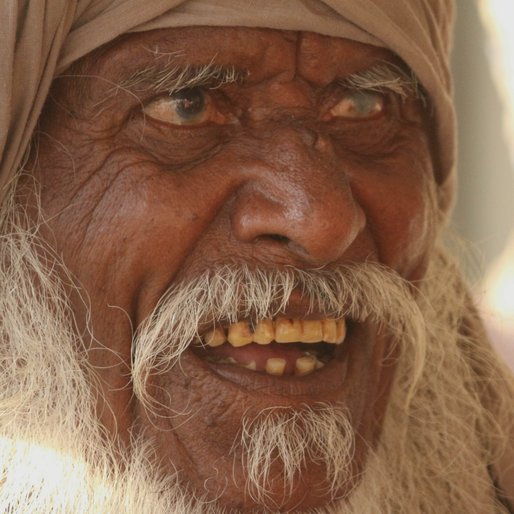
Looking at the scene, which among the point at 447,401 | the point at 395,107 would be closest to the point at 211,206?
the point at 395,107

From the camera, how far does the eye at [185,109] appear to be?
1768mm

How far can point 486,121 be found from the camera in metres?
4.74

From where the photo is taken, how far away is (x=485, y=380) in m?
2.39

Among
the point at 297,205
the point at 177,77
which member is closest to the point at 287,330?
the point at 297,205

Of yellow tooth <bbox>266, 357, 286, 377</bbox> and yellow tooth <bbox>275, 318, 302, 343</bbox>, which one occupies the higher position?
yellow tooth <bbox>275, 318, 302, 343</bbox>

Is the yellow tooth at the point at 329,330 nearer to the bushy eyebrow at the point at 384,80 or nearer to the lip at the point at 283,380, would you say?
the lip at the point at 283,380

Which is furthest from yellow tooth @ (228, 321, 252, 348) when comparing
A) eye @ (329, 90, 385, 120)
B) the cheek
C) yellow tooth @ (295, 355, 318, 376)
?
eye @ (329, 90, 385, 120)

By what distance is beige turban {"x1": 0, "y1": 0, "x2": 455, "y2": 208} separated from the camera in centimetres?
159

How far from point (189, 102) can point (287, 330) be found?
1.41 ft

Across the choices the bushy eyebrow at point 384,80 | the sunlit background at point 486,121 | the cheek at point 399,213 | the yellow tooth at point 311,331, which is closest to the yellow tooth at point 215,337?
the yellow tooth at point 311,331

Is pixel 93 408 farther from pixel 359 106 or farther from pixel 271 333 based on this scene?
pixel 359 106

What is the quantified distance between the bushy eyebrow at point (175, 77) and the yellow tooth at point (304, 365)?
0.51m

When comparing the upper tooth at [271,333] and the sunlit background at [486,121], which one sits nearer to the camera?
the upper tooth at [271,333]

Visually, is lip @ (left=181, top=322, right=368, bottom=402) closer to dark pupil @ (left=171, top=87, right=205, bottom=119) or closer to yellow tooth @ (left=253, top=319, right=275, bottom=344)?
yellow tooth @ (left=253, top=319, right=275, bottom=344)
